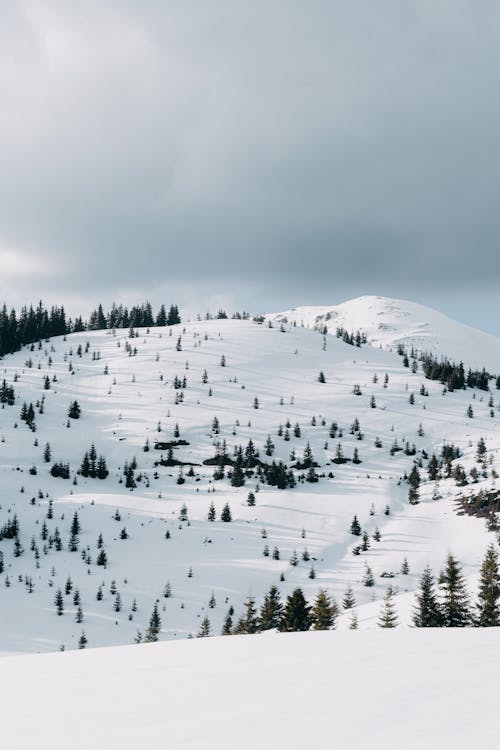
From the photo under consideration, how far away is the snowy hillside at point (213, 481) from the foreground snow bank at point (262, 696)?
34.5m

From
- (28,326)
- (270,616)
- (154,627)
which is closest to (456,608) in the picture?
(270,616)

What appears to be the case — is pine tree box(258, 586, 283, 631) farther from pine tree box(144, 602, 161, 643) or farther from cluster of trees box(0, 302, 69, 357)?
cluster of trees box(0, 302, 69, 357)

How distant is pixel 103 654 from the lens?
10.4 metres

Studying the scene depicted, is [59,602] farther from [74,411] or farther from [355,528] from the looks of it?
[74,411]

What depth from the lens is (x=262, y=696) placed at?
7.02 m

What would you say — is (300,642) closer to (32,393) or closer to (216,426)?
(216,426)

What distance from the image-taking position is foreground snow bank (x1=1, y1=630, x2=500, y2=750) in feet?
18.3

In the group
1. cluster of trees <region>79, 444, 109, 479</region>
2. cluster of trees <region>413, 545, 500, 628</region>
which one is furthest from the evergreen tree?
cluster of trees <region>413, 545, 500, 628</region>

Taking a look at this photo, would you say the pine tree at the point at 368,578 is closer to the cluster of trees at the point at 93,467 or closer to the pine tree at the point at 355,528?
the pine tree at the point at 355,528

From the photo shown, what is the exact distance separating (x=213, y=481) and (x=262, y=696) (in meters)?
85.9

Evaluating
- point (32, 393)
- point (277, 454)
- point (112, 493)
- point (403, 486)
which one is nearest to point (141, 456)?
point (112, 493)

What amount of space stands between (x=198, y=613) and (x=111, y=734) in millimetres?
49789

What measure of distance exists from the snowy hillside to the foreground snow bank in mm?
34486

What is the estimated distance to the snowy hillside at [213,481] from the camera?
180 feet
